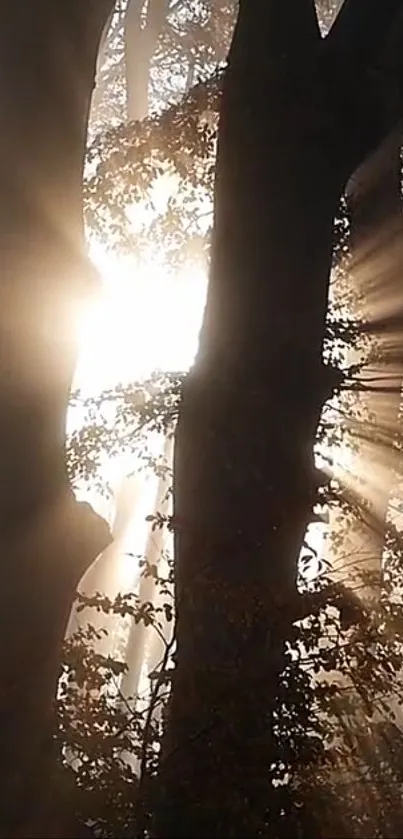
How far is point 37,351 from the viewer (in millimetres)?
4203

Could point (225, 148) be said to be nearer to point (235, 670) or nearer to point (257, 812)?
point (235, 670)

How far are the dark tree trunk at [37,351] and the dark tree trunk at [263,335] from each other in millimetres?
567

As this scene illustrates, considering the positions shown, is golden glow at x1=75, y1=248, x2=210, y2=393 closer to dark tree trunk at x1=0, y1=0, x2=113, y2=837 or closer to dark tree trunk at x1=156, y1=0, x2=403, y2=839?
dark tree trunk at x1=156, y1=0, x2=403, y2=839

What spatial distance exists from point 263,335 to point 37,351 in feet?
3.49

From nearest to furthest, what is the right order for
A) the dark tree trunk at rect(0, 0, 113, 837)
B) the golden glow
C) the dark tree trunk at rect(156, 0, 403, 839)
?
the dark tree trunk at rect(0, 0, 113, 837)
the dark tree trunk at rect(156, 0, 403, 839)
the golden glow

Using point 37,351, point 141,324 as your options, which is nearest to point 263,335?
point 37,351

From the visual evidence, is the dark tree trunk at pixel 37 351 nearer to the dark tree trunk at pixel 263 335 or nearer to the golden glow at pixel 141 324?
the dark tree trunk at pixel 263 335

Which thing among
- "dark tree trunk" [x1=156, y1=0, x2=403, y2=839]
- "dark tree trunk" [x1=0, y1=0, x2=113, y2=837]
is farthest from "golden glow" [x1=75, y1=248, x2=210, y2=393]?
"dark tree trunk" [x1=0, y1=0, x2=113, y2=837]

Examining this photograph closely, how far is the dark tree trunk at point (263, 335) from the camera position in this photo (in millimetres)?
4227

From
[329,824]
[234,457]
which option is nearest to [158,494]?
[234,457]

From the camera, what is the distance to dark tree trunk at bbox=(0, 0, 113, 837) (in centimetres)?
409

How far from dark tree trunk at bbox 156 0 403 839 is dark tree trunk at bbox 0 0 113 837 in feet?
1.86

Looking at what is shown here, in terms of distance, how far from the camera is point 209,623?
4.20 metres

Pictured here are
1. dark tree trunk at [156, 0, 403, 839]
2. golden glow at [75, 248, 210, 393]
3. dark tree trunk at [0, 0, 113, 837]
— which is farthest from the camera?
golden glow at [75, 248, 210, 393]
